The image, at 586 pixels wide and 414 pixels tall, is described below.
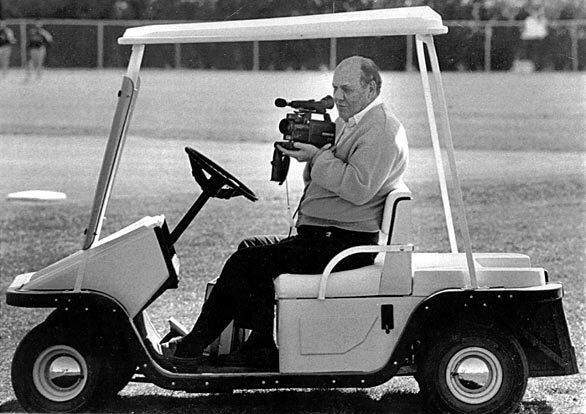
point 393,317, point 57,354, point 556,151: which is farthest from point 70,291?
point 556,151

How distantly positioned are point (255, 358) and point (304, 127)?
0.88 meters

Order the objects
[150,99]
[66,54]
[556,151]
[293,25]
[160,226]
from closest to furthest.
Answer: [293,25] < [160,226] < [556,151] < [150,99] < [66,54]

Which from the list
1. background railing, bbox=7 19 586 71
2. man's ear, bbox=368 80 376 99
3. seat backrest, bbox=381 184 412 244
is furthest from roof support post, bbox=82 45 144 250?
background railing, bbox=7 19 586 71

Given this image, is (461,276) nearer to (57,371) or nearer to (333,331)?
(333,331)

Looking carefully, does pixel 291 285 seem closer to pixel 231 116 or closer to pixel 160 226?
pixel 160 226

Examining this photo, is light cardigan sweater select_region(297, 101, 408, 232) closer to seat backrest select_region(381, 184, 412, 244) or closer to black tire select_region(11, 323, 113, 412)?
seat backrest select_region(381, 184, 412, 244)

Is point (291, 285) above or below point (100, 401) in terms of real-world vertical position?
above

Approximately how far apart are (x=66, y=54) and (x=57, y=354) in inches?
1346

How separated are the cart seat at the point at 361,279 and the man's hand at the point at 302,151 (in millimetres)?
338

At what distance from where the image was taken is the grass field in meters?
5.01

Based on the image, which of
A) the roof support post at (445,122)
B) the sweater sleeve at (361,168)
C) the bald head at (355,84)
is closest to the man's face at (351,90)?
the bald head at (355,84)

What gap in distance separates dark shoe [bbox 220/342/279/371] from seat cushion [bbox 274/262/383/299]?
230 millimetres

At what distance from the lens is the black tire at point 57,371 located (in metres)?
4.42

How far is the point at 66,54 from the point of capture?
3762cm
